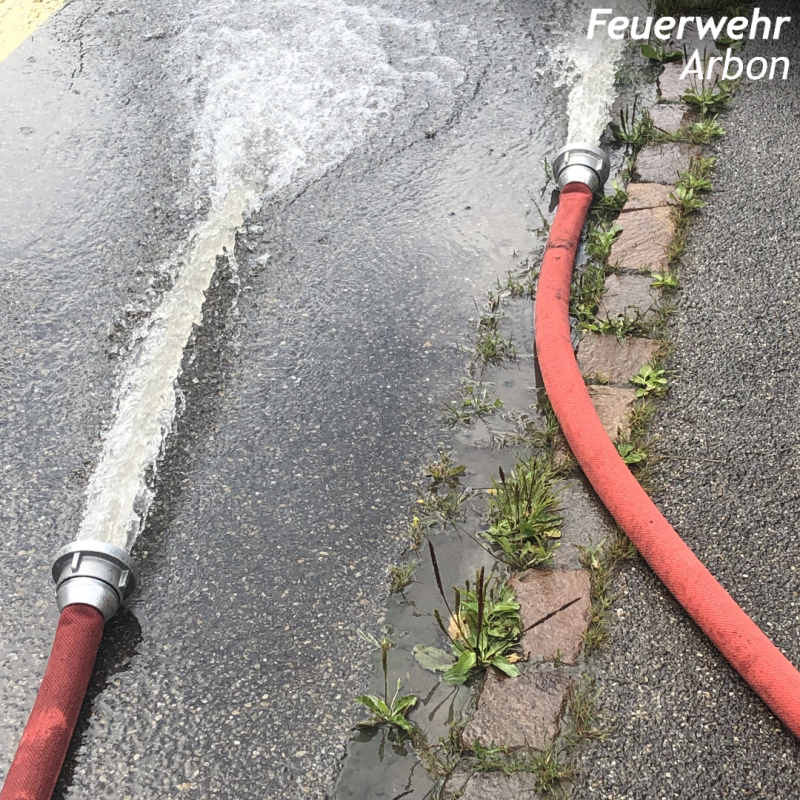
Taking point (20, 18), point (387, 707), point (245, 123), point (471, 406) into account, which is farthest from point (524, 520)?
point (20, 18)

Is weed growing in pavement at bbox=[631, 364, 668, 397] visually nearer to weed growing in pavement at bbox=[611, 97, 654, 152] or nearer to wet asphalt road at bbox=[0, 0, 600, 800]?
wet asphalt road at bbox=[0, 0, 600, 800]

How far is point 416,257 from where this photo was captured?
3.62 meters

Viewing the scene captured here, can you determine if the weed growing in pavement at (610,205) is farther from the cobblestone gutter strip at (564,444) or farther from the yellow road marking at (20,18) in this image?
the yellow road marking at (20,18)

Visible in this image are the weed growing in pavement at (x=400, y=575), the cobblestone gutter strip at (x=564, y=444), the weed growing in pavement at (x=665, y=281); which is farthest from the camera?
the weed growing in pavement at (x=665, y=281)

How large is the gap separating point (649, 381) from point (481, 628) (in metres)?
1.08

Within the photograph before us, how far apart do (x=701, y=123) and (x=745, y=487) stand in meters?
2.04

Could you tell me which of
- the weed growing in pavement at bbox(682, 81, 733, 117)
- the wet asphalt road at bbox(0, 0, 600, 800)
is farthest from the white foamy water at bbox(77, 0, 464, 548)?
the weed growing in pavement at bbox(682, 81, 733, 117)

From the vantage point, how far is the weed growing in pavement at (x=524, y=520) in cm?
254

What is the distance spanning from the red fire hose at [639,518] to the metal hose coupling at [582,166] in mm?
400

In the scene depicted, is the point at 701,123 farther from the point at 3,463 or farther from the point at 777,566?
the point at 3,463

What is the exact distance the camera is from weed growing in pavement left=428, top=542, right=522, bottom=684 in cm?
229

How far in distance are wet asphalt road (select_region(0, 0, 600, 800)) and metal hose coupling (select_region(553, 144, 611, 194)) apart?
0.19 metres

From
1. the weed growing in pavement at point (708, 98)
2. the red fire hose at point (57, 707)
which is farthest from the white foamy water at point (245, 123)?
the weed growing in pavement at point (708, 98)

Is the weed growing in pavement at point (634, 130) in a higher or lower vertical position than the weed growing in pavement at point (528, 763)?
higher
